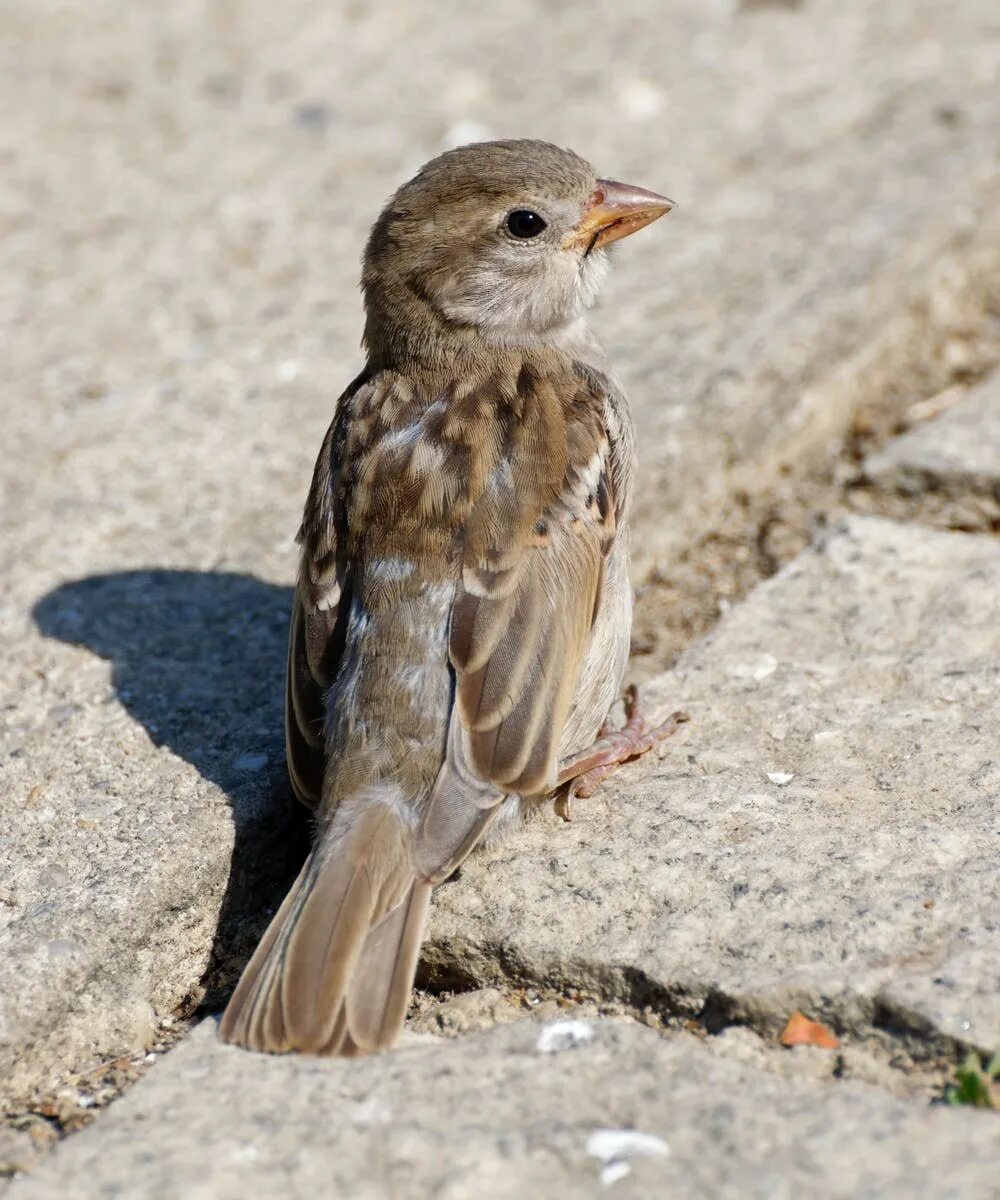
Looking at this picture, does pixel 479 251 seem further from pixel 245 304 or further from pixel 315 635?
pixel 245 304

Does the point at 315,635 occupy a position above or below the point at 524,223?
below

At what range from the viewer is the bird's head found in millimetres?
3723

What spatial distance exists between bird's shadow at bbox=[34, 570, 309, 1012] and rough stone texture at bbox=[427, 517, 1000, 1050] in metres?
0.43

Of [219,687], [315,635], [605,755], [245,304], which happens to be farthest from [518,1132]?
[245,304]

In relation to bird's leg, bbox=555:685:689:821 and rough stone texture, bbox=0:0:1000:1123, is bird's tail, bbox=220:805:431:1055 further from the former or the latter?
bird's leg, bbox=555:685:689:821

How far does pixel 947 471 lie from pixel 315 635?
186cm

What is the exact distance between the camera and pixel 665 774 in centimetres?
330

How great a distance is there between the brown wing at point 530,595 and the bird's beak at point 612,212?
56cm

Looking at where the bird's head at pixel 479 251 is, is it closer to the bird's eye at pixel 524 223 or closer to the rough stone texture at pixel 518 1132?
the bird's eye at pixel 524 223

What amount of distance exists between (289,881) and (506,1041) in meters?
0.84

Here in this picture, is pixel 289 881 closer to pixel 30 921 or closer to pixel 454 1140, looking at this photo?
pixel 30 921

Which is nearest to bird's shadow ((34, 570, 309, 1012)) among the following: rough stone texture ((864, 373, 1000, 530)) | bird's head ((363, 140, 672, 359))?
Answer: bird's head ((363, 140, 672, 359))

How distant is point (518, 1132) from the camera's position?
2.32 metres

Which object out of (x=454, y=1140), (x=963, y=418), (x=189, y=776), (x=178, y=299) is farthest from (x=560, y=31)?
(x=454, y=1140)
